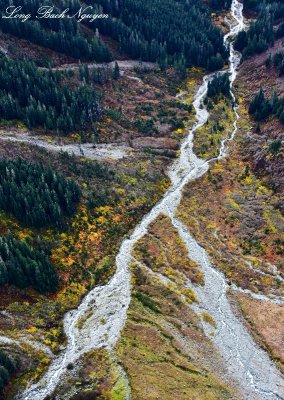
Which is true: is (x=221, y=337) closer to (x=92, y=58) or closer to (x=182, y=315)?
(x=182, y=315)

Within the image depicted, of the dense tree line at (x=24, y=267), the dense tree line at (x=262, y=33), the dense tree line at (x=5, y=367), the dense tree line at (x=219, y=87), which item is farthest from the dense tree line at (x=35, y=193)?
the dense tree line at (x=262, y=33)

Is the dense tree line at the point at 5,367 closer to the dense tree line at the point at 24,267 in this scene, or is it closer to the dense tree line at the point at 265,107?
the dense tree line at the point at 24,267

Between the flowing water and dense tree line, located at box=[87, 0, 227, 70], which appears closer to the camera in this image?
the flowing water

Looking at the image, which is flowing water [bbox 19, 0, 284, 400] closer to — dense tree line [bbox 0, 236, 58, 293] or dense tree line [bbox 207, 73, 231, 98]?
dense tree line [bbox 0, 236, 58, 293]

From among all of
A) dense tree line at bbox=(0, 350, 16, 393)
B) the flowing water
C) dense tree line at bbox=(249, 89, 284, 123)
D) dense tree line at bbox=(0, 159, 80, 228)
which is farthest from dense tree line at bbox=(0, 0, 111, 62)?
dense tree line at bbox=(0, 350, 16, 393)

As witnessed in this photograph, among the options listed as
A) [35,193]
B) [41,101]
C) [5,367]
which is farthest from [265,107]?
[5,367]

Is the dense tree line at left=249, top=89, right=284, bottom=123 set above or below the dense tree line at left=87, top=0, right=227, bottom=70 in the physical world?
below
